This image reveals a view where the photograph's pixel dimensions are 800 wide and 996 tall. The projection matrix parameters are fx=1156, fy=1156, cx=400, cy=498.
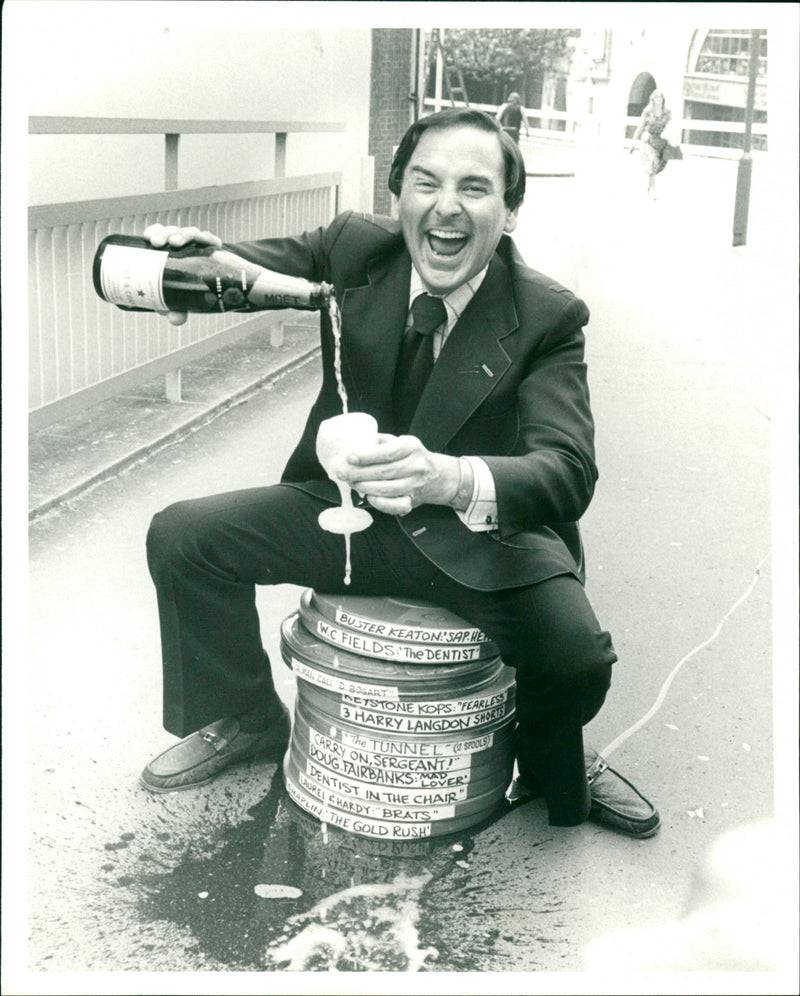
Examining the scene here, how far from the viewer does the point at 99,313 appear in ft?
17.2

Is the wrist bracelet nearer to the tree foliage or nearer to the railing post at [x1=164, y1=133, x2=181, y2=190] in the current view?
the tree foliage

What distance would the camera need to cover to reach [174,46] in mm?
5719

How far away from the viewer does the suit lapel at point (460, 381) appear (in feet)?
9.18

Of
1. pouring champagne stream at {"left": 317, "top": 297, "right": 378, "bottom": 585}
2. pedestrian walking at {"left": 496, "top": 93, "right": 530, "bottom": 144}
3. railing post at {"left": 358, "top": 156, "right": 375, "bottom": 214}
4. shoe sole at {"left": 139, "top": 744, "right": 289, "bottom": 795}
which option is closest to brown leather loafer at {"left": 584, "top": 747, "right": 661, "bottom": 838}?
shoe sole at {"left": 139, "top": 744, "right": 289, "bottom": 795}

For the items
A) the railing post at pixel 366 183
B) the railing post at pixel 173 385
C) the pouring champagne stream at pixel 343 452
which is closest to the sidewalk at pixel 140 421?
the railing post at pixel 173 385

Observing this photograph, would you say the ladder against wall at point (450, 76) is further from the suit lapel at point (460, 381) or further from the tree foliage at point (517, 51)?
the suit lapel at point (460, 381)

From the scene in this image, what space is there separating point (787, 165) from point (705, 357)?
4.81 m

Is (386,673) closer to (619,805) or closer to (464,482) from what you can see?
(464,482)

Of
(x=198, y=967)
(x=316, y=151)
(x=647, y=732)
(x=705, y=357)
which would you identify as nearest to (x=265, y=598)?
(x=647, y=732)

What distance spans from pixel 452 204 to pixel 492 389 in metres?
0.45

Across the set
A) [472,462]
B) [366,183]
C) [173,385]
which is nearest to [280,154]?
[366,183]

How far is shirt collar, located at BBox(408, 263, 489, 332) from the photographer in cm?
290

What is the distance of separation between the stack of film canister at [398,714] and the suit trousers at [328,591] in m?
0.07

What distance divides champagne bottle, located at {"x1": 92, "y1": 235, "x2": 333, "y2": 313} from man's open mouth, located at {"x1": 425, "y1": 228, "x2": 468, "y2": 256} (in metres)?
0.34
